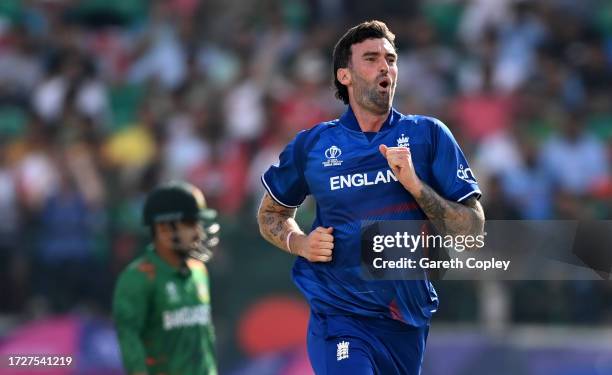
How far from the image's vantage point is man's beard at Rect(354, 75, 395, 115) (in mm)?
6621

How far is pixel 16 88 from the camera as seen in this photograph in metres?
A: 15.8

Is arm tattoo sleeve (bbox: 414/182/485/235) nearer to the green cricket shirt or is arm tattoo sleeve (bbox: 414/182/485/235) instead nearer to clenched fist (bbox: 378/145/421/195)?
clenched fist (bbox: 378/145/421/195)

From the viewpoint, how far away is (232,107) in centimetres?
1489

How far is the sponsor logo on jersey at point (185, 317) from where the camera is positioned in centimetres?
797

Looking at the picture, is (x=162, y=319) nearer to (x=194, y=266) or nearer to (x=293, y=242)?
(x=194, y=266)

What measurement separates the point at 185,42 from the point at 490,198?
540 centimetres

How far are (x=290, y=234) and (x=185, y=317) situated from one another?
1.44m

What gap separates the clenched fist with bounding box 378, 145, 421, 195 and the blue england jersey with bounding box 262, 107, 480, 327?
0.29 metres

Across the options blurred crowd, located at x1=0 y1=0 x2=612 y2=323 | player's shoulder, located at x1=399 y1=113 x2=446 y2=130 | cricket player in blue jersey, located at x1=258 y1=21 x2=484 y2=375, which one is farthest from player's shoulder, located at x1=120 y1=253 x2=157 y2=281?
blurred crowd, located at x1=0 y1=0 x2=612 y2=323

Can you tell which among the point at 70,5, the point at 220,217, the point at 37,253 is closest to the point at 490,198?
the point at 220,217

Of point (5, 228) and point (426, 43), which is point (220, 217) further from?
point (426, 43)

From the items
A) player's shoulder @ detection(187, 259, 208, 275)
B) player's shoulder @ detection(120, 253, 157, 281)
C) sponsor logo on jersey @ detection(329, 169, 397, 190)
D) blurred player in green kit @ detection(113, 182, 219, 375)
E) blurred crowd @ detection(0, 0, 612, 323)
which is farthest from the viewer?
blurred crowd @ detection(0, 0, 612, 323)

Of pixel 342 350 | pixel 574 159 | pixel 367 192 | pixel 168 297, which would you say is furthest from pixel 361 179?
pixel 574 159

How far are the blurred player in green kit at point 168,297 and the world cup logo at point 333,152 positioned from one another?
181 centimetres
